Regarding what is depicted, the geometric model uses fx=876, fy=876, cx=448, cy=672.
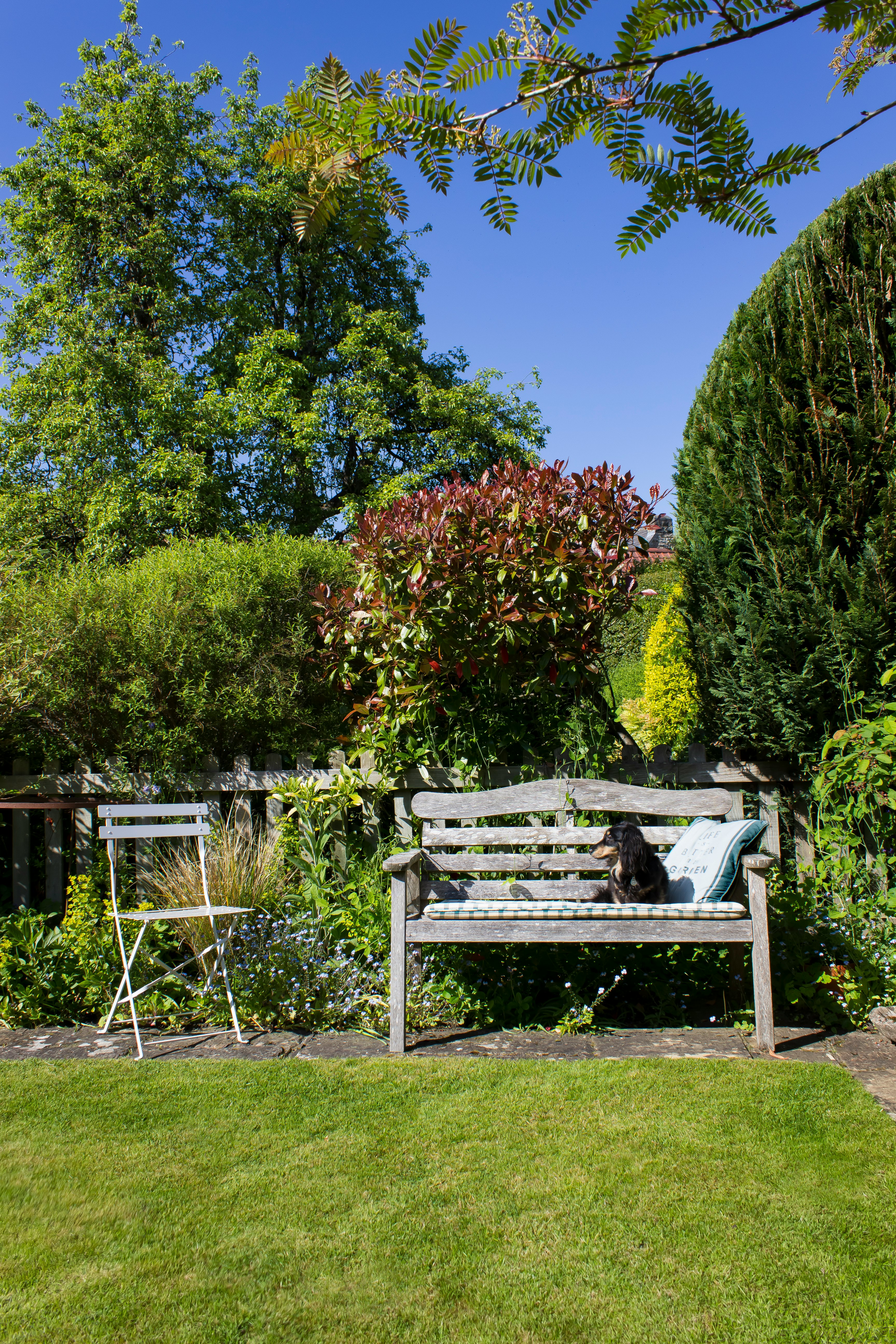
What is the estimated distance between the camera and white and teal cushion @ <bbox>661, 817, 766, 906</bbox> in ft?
12.6

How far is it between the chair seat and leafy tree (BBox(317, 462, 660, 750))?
1320mm

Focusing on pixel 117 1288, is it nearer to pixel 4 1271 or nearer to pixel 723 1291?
pixel 4 1271

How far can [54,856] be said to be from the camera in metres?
5.15

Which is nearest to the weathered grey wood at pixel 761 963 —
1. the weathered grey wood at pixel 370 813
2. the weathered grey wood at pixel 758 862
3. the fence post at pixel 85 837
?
the weathered grey wood at pixel 758 862

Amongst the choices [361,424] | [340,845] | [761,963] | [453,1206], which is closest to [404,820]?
[340,845]

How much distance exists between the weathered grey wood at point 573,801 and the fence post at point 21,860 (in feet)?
7.93

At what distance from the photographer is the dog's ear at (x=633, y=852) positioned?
3980mm

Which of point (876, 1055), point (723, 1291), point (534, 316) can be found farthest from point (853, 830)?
point (534, 316)

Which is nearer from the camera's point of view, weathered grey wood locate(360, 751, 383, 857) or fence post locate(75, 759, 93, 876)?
weathered grey wood locate(360, 751, 383, 857)

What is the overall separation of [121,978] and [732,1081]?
3.07 m

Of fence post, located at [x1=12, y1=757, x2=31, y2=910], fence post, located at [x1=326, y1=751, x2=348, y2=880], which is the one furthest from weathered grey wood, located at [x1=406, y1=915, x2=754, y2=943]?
fence post, located at [x1=12, y1=757, x2=31, y2=910]

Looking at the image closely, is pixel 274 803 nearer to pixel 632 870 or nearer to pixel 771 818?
pixel 632 870

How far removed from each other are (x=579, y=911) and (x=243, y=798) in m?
2.36

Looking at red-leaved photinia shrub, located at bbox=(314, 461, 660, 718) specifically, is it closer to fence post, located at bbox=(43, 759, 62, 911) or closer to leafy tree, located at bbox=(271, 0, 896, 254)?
fence post, located at bbox=(43, 759, 62, 911)
